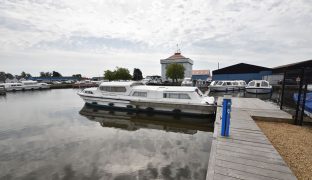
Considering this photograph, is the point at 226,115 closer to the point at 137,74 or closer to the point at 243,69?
the point at 243,69

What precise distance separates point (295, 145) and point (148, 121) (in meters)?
8.66

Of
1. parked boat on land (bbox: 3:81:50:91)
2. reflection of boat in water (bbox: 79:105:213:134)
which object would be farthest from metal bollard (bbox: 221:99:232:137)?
parked boat on land (bbox: 3:81:50:91)

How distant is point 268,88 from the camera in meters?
23.7

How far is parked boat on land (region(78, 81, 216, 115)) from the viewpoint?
12.1 metres

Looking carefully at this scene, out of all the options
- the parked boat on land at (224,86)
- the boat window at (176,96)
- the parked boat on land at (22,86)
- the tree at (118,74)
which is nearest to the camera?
the boat window at (176,96)

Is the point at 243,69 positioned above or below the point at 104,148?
above

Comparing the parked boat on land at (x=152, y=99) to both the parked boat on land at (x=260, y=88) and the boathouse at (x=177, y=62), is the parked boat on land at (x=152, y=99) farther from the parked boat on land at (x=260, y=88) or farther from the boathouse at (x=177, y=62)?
the boathouse at (x=177, y=62)

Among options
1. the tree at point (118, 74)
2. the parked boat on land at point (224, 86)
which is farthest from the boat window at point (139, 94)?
the tree at point (118, 74)

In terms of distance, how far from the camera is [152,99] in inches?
528

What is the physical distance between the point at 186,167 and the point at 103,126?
23.3ft

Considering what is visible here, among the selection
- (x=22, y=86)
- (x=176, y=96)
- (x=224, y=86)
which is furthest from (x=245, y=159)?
(x=22, y=86)

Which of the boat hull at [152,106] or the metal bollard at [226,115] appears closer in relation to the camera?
the metal bollard at [226,115]

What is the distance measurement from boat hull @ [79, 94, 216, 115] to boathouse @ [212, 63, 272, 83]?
35720 millimetres

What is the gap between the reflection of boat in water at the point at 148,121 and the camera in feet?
33.7
